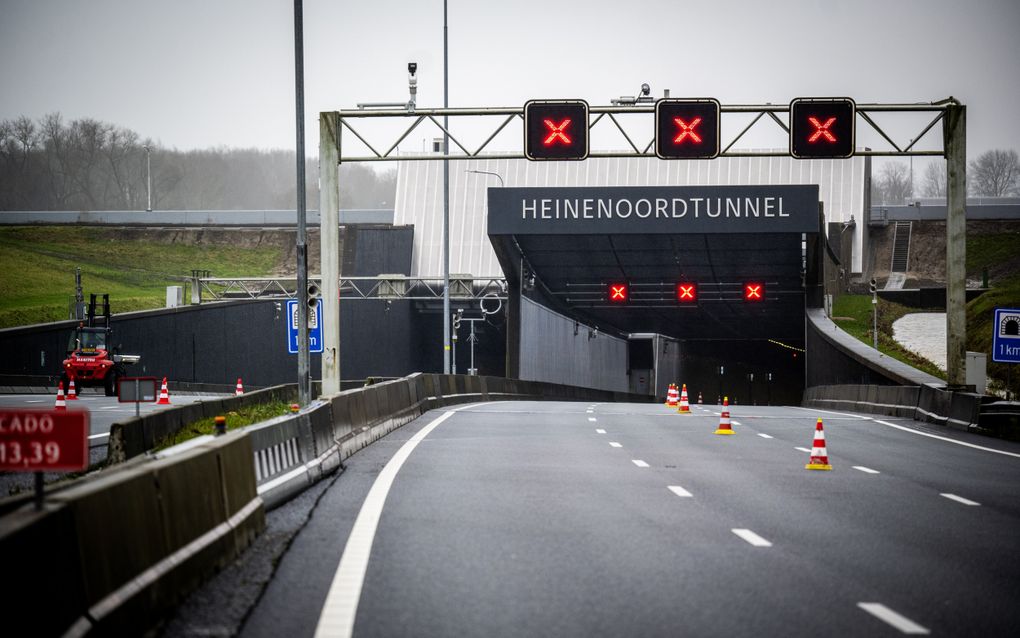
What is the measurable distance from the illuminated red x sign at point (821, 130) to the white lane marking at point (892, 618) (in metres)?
18.4

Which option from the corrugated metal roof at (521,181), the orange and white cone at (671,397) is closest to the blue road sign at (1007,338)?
the orange and white cone at (671,397)

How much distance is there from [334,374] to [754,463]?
10.6 meters

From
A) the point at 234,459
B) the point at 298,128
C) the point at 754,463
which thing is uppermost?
the point at 298,128

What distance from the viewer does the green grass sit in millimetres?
53875

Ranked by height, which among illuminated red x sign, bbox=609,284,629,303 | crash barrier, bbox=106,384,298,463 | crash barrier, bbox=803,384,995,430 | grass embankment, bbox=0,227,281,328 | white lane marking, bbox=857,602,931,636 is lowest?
crash barrier, bbox=803,384,995,430

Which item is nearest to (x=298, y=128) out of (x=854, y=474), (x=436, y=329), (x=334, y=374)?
(x=334, y=374)

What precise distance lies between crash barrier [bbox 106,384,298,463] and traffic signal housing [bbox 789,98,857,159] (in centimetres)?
1237

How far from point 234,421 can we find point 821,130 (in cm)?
1300

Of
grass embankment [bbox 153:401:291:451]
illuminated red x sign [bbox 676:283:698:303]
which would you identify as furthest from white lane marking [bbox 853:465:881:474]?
illuminated red x sign [bbox 676:283:698:303]

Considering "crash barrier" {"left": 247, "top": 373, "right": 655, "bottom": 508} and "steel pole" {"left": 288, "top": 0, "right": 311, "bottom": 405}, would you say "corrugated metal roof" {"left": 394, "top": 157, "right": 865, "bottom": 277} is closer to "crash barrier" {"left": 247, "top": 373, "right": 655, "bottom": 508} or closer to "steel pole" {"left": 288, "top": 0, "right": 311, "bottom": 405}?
"crash barrier" {"left": 247, "top": 373, "right": 655, "bottom": 508}

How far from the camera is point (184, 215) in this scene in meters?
104

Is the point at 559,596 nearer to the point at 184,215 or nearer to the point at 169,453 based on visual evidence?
the point at 169,453

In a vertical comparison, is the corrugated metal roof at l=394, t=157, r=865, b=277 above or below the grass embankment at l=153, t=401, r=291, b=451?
above

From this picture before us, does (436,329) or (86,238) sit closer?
(436,329)
